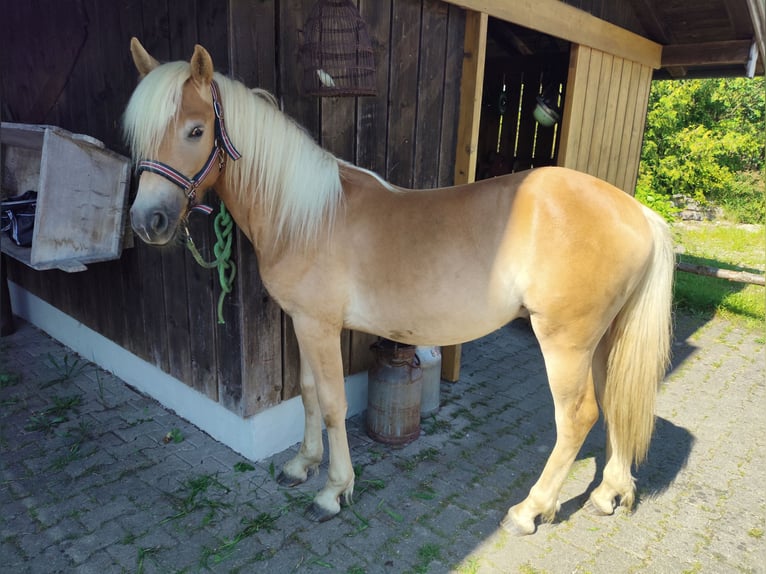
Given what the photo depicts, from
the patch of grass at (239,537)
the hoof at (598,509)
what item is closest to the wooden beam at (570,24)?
the hoof at (598,509)

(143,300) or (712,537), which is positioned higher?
(143,300)

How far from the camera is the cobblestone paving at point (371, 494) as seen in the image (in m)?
2.09

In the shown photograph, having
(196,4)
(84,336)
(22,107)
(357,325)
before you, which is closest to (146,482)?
(357,325)

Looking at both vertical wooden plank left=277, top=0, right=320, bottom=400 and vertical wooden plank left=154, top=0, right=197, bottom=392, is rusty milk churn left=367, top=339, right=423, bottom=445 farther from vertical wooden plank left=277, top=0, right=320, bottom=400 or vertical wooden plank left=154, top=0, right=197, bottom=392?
vertical wooden plank left=277, top=0, right=320, bottom=400

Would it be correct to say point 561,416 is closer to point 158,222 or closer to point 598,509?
point 598,509

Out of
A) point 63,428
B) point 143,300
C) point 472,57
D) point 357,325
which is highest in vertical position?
point 472,57

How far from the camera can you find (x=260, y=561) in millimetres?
2043

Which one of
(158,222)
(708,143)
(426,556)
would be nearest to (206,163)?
(158,222)

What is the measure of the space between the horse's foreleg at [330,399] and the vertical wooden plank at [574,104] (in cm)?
277

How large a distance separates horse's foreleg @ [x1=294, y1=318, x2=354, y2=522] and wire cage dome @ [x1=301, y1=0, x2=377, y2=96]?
1005mm

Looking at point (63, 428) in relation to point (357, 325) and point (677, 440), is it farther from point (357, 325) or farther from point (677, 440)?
point (677, 440)

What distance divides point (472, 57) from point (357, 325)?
1.89 metres

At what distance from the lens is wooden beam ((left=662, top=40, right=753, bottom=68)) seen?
14.9 ft

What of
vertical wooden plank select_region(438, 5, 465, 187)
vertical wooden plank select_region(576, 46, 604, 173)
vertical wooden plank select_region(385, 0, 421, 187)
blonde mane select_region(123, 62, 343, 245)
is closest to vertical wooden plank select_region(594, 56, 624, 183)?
vertical wooden plank select_region(576, 46, 604, 173)
